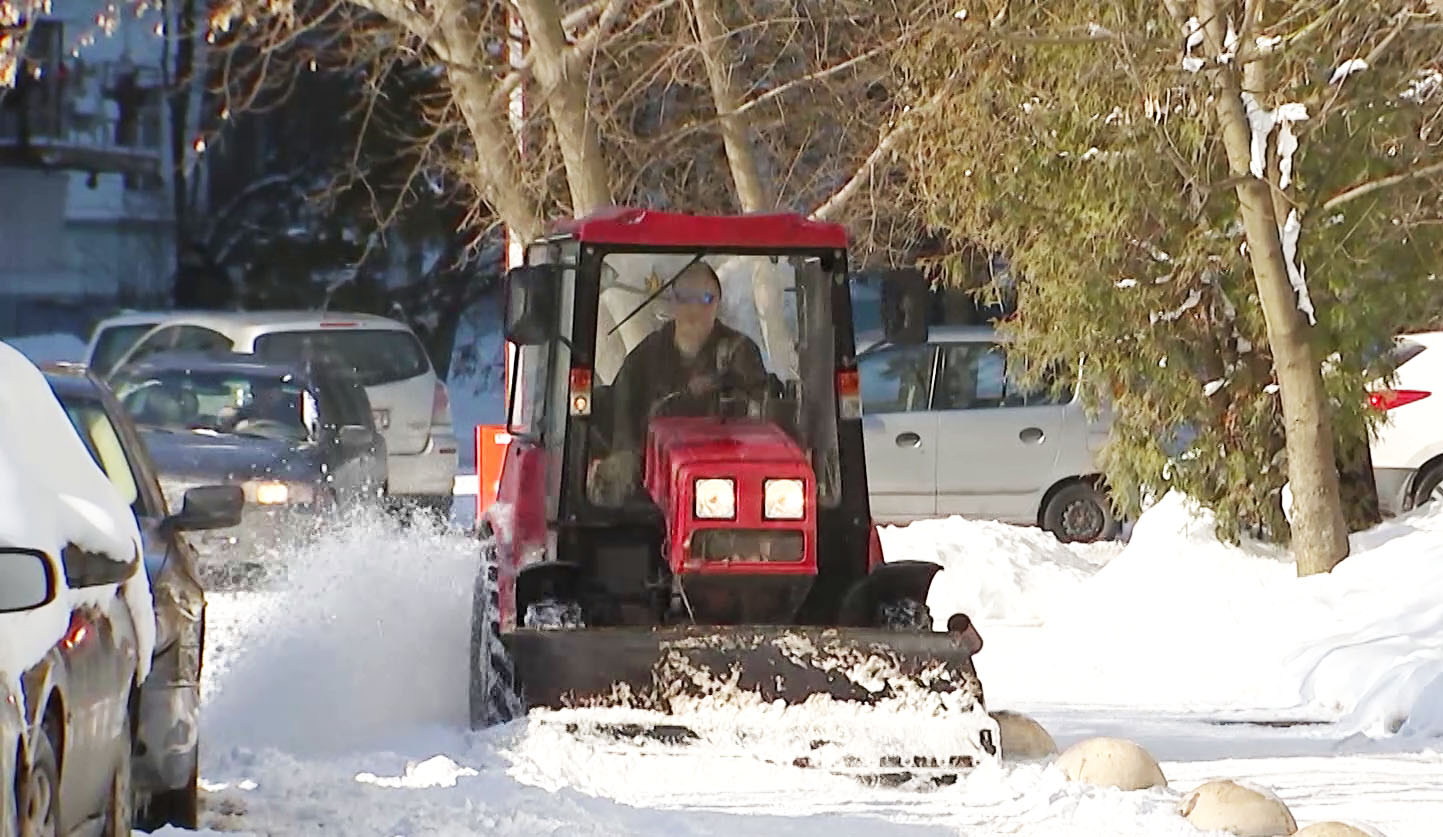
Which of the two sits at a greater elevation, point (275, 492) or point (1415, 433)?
point (1415, 433)

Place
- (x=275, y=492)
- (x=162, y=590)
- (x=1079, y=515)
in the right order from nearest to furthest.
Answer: (x=162, y=590) < (x=275, y=492) < (x=1079, y=515)

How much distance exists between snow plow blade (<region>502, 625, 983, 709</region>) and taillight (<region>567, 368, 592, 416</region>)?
1.00 metres

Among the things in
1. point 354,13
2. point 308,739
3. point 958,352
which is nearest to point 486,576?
point 308,739

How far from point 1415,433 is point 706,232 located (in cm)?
936

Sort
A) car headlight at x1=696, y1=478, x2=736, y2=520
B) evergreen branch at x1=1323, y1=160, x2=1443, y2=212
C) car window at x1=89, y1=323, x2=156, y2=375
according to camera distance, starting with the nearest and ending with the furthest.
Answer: car headlight at x1=696, y1=478, x2=736, y2=520, evergreen branch at x1=1323, y1=160, x2=1443, y2=212, car window at x1=89, y1=323, x2=156, y2=375

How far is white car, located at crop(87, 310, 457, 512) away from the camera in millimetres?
18109

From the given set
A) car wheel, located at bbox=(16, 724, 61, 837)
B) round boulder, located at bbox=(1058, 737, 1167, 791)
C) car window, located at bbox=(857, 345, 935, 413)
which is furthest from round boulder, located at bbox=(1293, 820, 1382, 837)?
car window, located at bbox=(857, 345, 935, 413)

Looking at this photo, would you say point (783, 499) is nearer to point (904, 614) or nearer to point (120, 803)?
point (904, 614)

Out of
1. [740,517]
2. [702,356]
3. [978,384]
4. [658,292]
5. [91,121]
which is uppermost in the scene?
[91,121]

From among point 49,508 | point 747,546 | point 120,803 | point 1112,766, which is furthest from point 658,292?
point 49,508

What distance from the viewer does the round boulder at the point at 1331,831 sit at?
6.70m

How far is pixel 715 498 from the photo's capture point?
312 inches

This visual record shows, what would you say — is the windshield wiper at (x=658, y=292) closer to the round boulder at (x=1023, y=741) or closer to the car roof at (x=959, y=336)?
the round boulder at (x=1023, y=741)

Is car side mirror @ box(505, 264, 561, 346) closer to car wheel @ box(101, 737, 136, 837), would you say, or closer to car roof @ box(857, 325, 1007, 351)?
car wheel @ box(101, 737, 136, 837)
